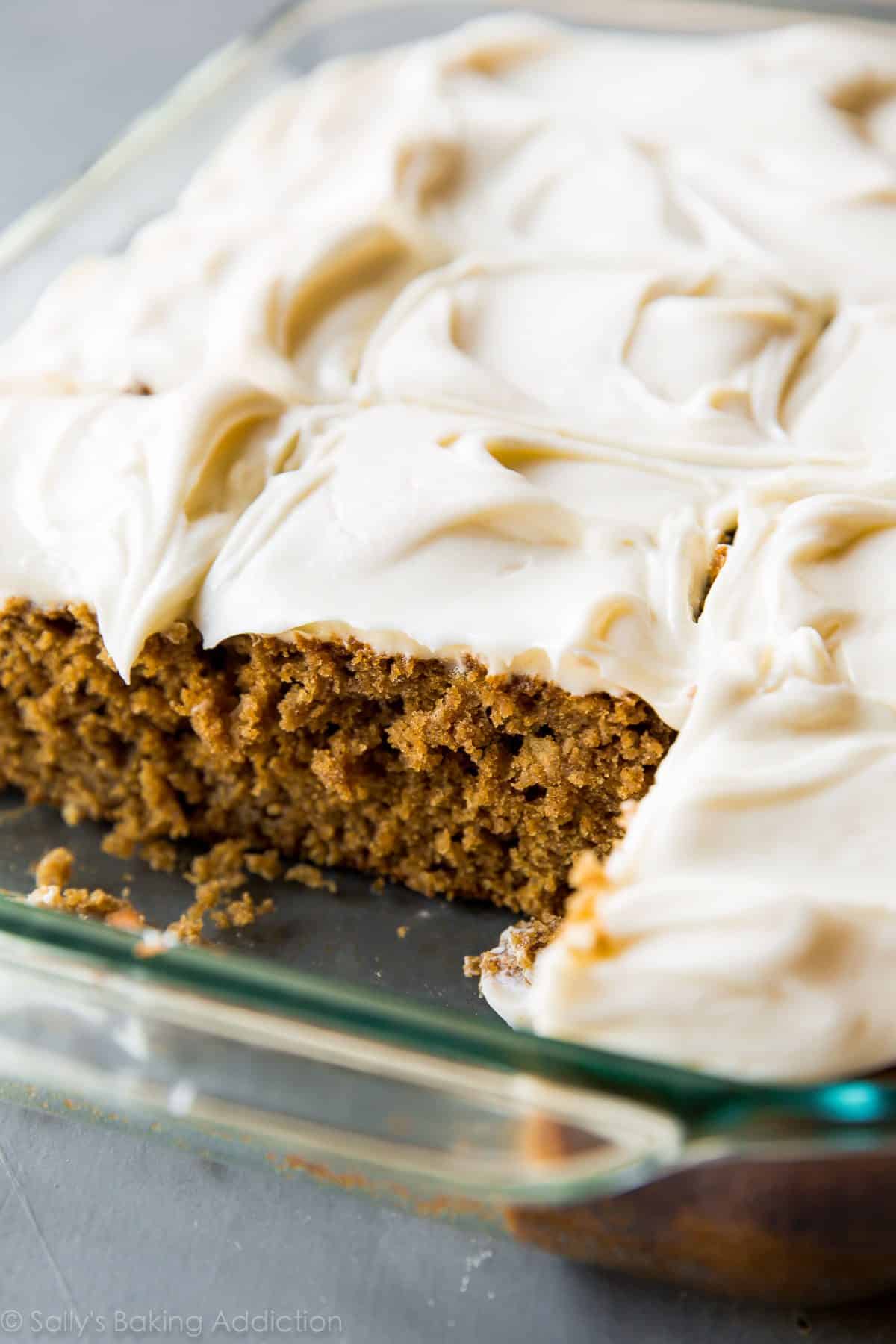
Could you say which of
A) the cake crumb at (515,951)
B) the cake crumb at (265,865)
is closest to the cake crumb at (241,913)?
the cake crumb at (265,865)

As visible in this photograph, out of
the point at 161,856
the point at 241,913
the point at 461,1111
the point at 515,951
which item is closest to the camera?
the point at 461,1111

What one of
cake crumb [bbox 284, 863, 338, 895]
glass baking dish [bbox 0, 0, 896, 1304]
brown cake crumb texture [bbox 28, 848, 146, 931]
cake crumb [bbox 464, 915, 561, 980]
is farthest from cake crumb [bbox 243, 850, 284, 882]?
glass baking dish [bbox 0, 0, 896, 1304]

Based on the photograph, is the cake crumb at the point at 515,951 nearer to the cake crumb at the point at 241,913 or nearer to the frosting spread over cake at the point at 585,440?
the frosting spread over cake at the point at 585,440

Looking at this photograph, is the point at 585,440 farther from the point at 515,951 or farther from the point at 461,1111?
the point at 461,1111

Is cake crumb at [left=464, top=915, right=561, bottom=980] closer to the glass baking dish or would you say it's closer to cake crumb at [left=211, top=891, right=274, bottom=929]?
cake crumb at [left=211, top=891, right=274, bottom=929]

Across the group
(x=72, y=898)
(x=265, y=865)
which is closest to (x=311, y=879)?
(x=265, y=865)
